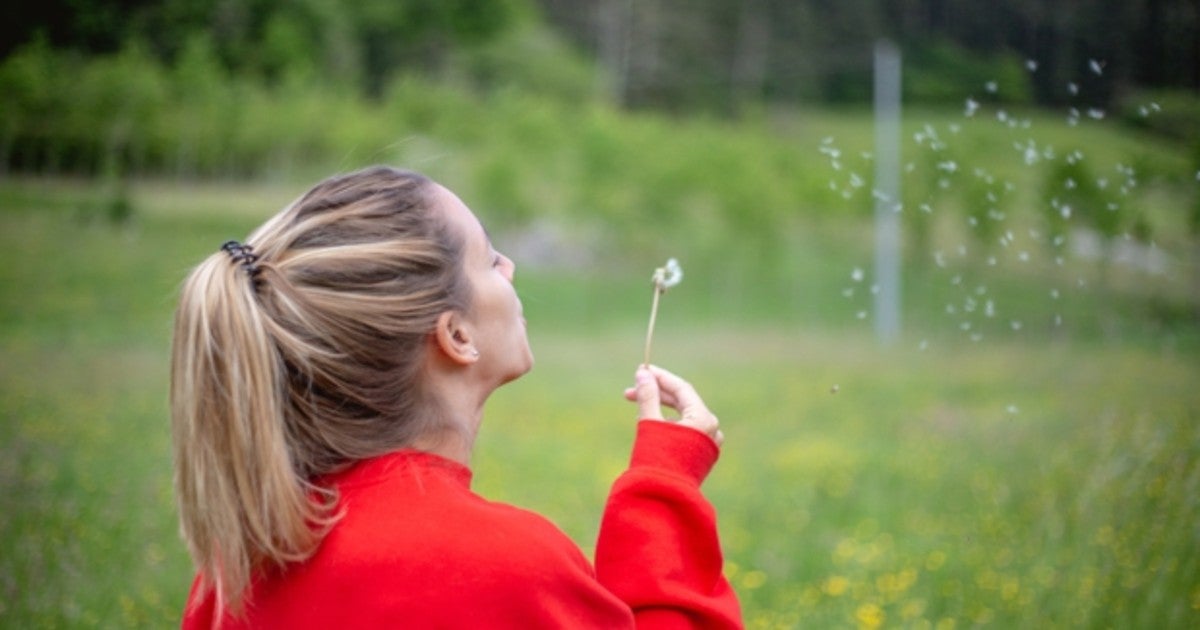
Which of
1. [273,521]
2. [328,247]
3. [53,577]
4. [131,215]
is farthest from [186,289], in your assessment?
[131,215]

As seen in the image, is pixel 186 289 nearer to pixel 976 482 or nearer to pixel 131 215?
pixel 976 482

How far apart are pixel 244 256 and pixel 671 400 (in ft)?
1.80

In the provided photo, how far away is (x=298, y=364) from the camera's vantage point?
116 cm

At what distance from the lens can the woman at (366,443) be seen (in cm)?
112

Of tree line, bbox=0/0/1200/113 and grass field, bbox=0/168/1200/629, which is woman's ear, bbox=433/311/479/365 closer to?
grass field, bbox=0/168/1200/629

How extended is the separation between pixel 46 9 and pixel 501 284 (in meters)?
6.30

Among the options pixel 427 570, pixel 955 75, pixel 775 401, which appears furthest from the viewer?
pixel 955 75

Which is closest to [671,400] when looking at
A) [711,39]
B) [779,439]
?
[779,439]

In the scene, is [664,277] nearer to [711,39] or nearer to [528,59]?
[528,59]

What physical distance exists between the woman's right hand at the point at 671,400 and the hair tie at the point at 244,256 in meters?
0.47

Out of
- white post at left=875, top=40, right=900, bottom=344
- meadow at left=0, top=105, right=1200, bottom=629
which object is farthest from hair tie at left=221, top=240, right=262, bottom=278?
white post at left=875, top=40, right=900, bottom=344

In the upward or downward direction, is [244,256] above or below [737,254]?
above

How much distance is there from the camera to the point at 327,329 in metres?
1.17

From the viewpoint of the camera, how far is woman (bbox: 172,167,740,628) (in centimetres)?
112
